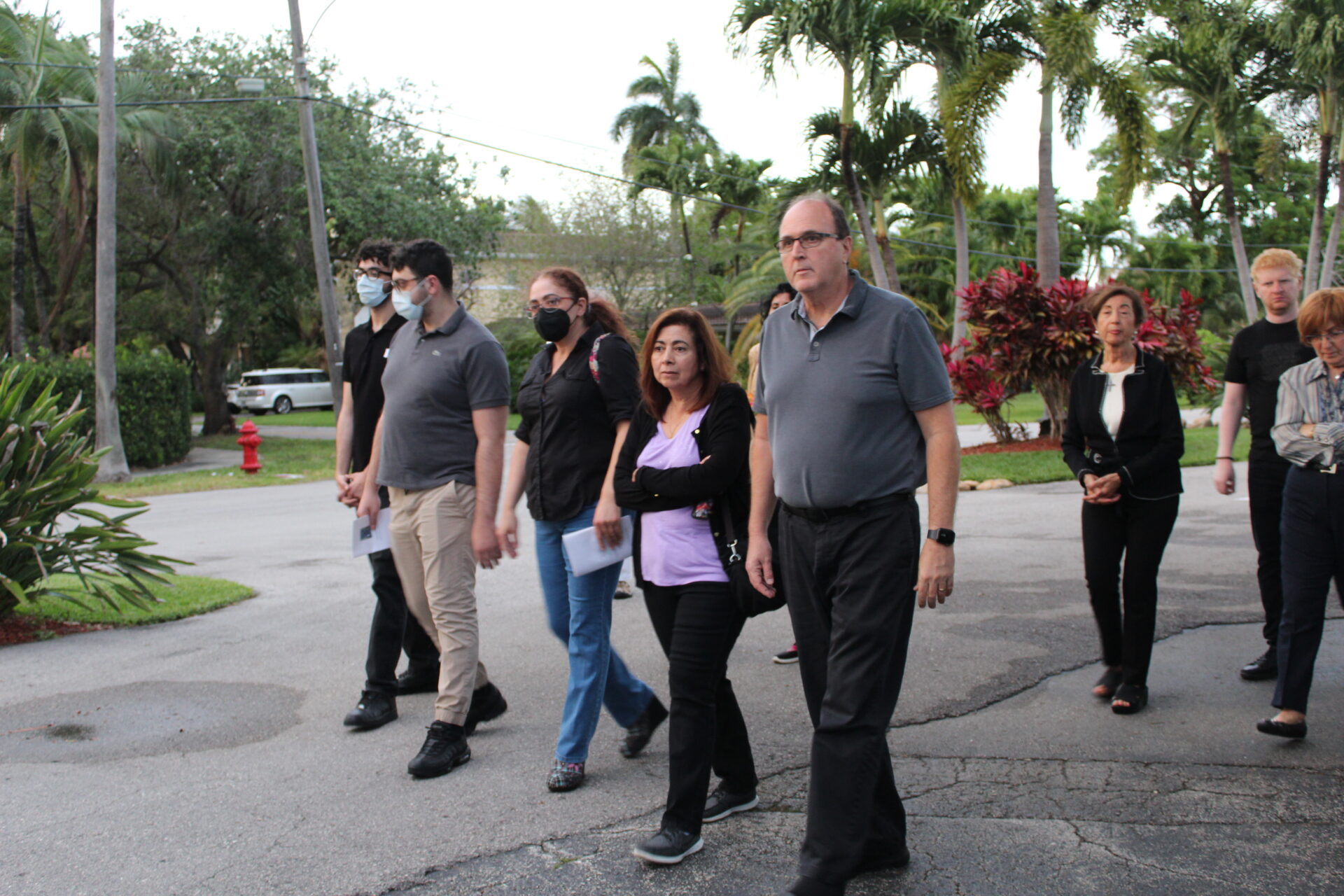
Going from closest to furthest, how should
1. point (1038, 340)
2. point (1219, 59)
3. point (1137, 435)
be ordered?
point (1137, 435) → point (1038, 340) → point (1219, 59)

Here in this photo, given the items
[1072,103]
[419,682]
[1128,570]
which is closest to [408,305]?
[419,682]

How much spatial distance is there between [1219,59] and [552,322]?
26428 mm

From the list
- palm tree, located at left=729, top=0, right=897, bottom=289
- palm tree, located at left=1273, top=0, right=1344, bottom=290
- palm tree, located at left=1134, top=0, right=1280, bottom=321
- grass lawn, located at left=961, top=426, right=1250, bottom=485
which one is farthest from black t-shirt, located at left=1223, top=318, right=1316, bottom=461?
palm tree, located at left=1273, top=0, right=1344, bottom=290

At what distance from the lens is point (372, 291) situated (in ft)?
17.7

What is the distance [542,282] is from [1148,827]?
9.44ft

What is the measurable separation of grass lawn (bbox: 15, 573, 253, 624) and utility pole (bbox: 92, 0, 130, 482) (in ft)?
38.9

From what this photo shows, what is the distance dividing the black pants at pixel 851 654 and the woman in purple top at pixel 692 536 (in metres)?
0.39

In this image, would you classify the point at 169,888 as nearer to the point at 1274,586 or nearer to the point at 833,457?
the point at 833,457

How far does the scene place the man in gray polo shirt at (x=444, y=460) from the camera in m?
4.65

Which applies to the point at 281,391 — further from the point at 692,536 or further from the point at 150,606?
the point at 692,536

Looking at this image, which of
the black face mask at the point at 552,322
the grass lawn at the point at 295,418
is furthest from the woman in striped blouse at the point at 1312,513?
the grass lawn at the point at 295,418

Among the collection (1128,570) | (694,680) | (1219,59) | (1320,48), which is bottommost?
(694,680)

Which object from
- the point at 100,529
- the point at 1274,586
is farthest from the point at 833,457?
the point at 100,529

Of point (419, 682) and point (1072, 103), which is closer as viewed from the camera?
point (419, 682)
